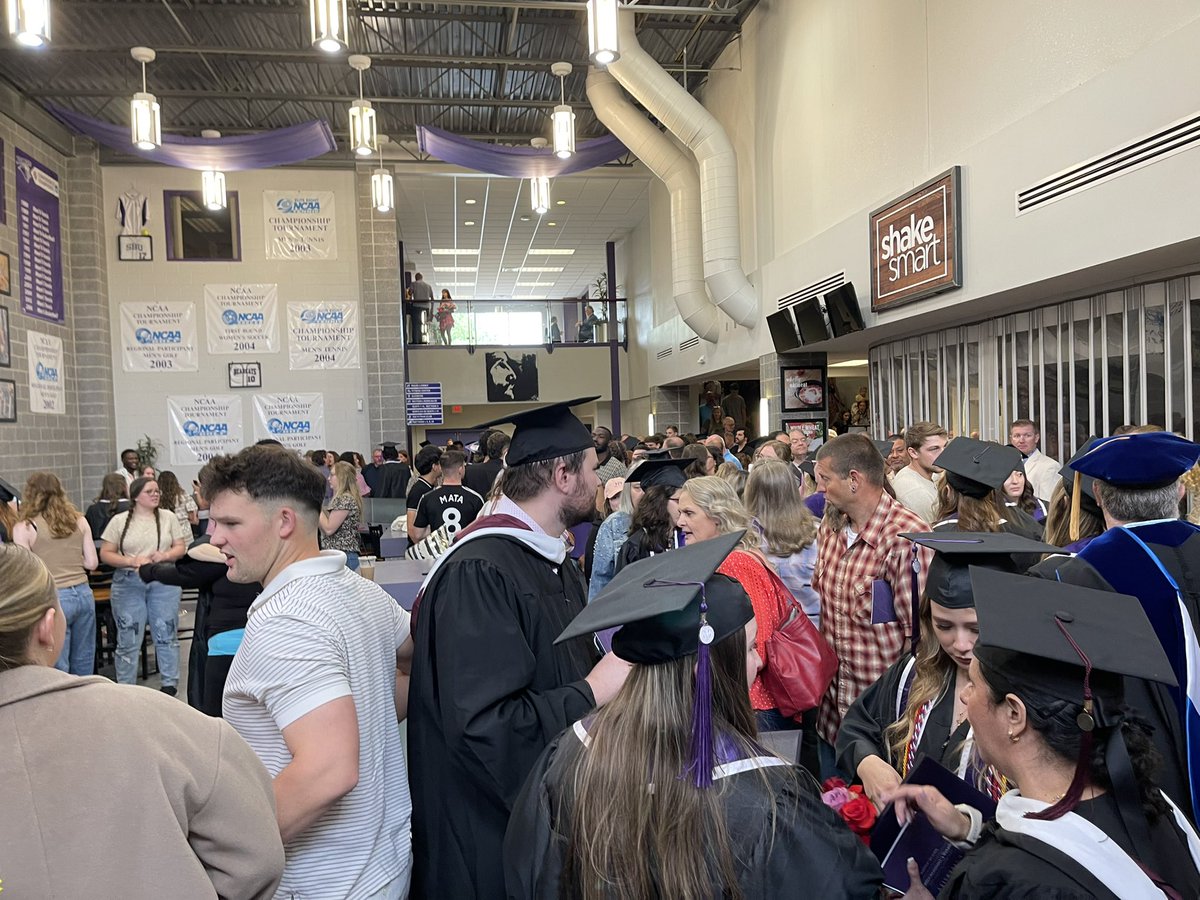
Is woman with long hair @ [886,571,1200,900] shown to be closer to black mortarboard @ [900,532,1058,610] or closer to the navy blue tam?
black mortarboard @ [900,532,1058,610]

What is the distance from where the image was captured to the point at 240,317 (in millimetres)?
14195

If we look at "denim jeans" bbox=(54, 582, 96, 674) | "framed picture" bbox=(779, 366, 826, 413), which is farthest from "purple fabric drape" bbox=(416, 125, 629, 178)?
"denim jeans" bbox=(54, 582, 96, 674)

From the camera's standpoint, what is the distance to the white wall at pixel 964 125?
4.99 metres

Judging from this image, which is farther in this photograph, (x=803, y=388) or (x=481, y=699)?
(x=803, y=388)

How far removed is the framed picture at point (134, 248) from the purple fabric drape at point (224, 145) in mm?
3736

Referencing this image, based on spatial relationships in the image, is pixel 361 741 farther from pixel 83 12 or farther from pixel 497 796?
pixel 83 12

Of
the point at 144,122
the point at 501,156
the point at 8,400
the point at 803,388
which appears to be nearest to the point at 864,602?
the point at 144,122

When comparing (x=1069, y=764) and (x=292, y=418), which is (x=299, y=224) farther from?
(x=1069, y=764)

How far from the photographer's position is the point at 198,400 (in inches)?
557

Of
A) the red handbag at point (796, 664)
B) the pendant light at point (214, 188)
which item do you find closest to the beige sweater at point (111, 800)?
the red handbag at point (796, 664)

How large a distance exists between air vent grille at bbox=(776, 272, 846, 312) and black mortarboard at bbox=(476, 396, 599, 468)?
7.59 metres

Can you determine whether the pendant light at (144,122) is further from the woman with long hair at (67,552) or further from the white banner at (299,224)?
the white banner at (299,224)

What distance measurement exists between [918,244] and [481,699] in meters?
7.15

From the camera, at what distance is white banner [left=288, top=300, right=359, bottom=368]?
14.4 meters
